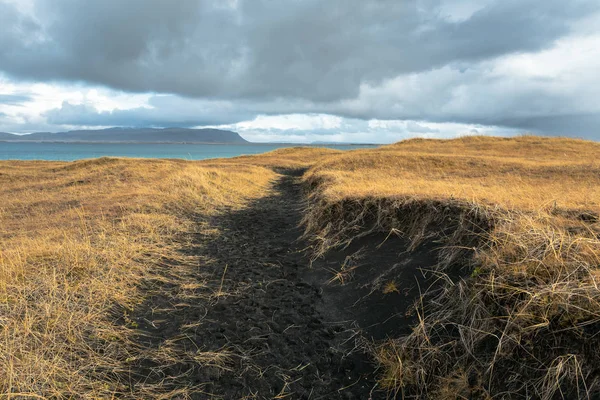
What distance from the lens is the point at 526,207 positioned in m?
→ 7.41

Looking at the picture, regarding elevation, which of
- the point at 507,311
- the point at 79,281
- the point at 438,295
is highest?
the point at 507,311

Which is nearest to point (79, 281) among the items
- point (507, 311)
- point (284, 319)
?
point (284, 319)

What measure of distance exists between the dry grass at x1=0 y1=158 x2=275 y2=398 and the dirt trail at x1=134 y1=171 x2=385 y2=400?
0.36 metres

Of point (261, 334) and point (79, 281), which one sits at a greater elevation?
point (79, 281)

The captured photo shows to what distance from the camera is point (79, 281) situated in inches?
271

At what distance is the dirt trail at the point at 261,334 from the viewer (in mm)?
4789

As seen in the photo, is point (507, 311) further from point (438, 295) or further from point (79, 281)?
point (79, 281)

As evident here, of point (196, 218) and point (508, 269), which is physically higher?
point (508, 269)

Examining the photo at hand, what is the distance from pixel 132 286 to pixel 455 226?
7608mm

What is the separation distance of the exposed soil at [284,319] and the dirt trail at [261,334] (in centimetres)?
2

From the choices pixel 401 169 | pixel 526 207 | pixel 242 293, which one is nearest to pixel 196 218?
pixel 242 293

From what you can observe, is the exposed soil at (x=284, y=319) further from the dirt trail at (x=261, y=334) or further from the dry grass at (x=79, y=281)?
the dry grass at (x=79, y=281)

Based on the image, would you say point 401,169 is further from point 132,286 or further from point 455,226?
point 132,286

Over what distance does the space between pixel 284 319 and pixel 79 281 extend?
4.47 meters
